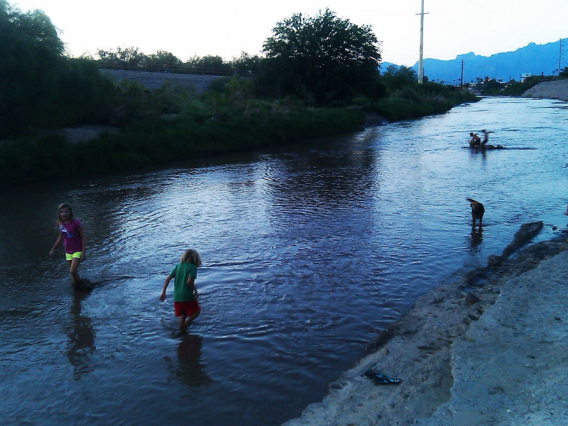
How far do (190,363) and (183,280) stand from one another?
98 cm

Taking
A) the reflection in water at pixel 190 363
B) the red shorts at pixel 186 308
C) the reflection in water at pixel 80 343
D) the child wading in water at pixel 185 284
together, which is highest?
the child wading in water at pixel 185 284

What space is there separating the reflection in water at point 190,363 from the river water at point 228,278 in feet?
0.07

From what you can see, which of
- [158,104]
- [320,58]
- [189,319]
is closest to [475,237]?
[189,319]

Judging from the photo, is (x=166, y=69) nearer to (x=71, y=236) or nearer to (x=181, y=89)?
(x=181, y=89)

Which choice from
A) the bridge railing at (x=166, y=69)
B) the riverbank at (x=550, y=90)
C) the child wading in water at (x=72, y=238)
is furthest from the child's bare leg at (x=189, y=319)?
the riverbank at (x=550, y=90)

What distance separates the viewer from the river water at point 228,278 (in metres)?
5.31

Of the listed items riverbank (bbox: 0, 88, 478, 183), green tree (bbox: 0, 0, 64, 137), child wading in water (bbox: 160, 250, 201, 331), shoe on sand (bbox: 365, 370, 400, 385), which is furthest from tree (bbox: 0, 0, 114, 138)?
shoe on sand (bbox: 365, 370, 400, 385)

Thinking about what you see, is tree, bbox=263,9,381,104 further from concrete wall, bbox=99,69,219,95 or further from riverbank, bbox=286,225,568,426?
riverbank, bbox=286,225,568,426

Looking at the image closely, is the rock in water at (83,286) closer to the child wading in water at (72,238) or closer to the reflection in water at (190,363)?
the child wading in water at (72,238)

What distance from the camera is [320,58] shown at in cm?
4294

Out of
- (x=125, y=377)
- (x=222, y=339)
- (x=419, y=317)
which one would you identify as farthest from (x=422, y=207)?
(x=125, y=377)

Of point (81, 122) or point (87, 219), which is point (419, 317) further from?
point (81, 122)

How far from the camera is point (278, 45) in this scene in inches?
1700

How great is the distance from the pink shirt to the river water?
0.72m
